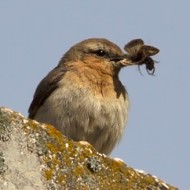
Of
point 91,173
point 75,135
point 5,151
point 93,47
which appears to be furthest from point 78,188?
point 93,47

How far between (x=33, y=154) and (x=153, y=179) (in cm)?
91

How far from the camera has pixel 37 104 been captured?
30.1ft

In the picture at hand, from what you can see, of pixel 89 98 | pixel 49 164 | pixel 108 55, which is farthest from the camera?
pixel 108 55

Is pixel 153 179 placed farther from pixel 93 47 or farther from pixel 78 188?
pixel 93 47

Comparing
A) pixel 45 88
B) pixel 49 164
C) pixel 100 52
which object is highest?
pixel 100 52

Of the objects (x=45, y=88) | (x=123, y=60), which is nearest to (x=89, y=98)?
(x=45, y=88)

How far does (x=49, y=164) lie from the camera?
12.0 feet

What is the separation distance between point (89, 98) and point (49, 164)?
14.9 feet

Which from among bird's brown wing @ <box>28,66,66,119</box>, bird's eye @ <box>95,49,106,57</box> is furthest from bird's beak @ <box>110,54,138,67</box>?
bird's brown wing @ <box>28,66,66,119</box>

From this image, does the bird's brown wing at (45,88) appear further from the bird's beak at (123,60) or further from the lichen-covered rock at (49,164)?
the lichen-covered rock at (49,164)

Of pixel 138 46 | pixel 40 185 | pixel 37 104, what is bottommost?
pixel 37 104

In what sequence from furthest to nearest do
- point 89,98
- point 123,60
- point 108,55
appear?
point 108,55 < point 123,60 < point 89,98

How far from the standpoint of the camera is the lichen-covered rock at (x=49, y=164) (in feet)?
→ 11.3

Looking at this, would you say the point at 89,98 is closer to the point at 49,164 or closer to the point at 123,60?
the point at 123,60
